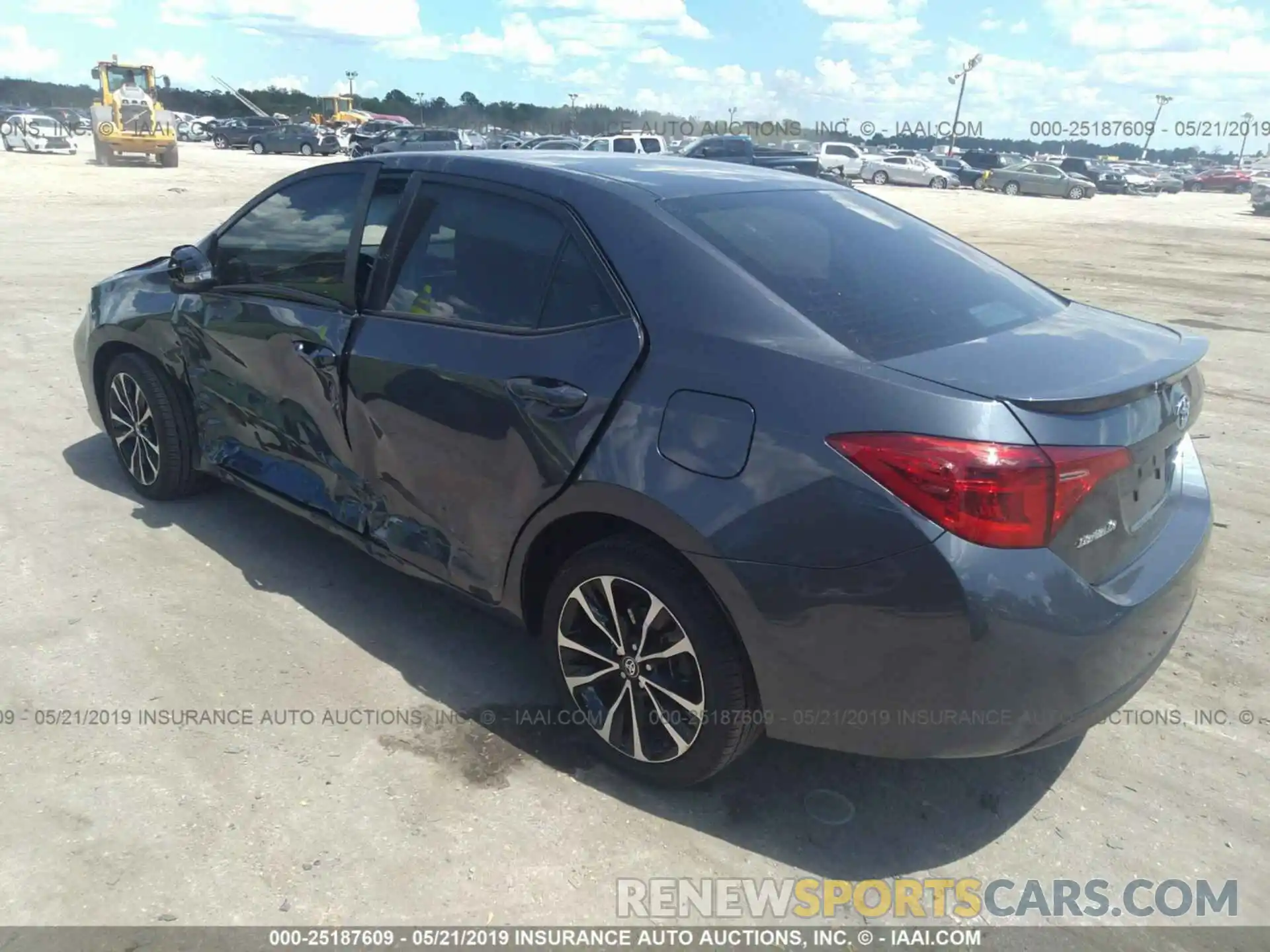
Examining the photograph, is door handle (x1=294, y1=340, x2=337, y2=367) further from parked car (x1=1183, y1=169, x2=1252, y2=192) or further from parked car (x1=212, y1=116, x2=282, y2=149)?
parked car (x1=1183, y1=169, x2=1252, y2=192)

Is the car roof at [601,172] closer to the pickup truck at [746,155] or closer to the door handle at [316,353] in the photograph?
the door handle at [316,353]

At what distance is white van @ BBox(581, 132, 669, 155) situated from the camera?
3098 cm

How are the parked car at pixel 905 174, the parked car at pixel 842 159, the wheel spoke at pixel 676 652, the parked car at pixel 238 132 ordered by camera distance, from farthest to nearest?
the parked car at pixel 238 132
the parked car at pixel 905 174
the parked car at pixel 842 159
the wheel spoke at pixel 676 652

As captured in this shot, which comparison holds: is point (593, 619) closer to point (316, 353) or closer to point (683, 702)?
point (683, 702)

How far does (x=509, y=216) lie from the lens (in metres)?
3.25

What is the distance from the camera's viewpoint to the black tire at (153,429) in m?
4.59

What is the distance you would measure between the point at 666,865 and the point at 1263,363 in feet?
27.3

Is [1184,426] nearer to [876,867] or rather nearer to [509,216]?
[876,867]

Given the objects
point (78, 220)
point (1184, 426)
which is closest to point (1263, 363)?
point (1184, 426)

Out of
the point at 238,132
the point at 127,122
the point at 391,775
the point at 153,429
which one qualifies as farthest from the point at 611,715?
the point at 238,132

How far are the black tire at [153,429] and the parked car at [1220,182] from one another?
67021 mm

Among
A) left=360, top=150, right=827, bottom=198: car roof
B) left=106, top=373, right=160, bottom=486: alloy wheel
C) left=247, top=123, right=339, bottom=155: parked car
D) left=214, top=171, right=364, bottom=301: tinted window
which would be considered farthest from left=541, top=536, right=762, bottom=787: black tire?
left=247, top=123, right=339, bottom=155: parked car

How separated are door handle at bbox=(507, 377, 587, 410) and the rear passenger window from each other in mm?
194

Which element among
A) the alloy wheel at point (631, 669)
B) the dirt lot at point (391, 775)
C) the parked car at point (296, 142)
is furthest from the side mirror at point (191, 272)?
the parked car at point (296, 142)
